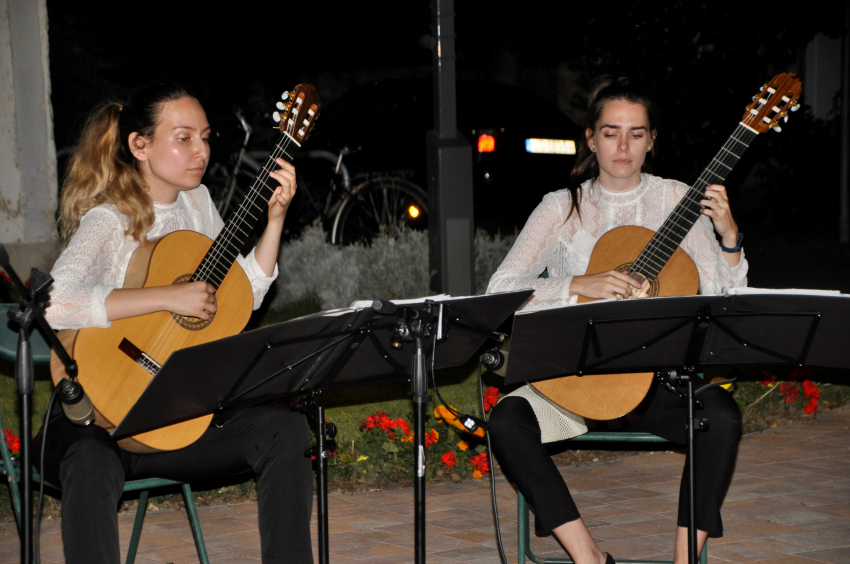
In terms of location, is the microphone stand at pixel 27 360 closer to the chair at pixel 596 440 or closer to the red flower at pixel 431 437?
the chair at pixel 596 440

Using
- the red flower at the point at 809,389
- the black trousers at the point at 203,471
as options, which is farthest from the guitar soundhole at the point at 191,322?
the red flower at the point at 809,389

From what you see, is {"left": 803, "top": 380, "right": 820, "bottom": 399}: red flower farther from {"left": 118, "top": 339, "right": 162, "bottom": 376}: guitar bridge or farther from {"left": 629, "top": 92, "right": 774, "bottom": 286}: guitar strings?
{"left": 118, "top": 339, "right": 162, "bottom": 376}: guitar bridge

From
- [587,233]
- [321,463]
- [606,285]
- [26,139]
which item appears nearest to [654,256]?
[606,285]

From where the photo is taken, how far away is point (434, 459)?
14.6ft

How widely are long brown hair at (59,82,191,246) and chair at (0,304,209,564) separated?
36 cm

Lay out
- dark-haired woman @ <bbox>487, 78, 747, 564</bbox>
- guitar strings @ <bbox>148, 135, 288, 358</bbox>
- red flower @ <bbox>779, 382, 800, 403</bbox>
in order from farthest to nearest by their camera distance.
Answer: red flower @ <bbox>779, 382, 800, 403</bbox> < dark-haired woman @ <bbox>487, 78, 747, 564</bbox> < guitar strings @ <bbox>148, 135, 288, 358</bbox>

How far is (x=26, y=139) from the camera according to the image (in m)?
7.14

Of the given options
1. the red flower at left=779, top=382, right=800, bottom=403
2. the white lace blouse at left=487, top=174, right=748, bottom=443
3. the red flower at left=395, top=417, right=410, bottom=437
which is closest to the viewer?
the white lace blouse at left=487, top=174, right=748, bottom=443

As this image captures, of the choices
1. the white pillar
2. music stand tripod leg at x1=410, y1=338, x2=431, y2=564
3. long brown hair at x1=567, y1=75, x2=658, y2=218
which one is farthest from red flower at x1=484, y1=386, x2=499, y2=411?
the white pillar

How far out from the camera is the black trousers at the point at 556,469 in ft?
9.73

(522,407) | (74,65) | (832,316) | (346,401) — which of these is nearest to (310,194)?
(346,401)

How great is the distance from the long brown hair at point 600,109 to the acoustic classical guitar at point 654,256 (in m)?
0.27

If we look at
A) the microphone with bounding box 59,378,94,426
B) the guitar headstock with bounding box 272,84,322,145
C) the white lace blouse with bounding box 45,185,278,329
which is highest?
the guitar headstock with bounding box 272,84,322,145

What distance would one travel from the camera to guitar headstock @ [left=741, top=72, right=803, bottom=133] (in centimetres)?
314
